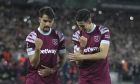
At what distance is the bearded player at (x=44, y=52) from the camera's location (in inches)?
309

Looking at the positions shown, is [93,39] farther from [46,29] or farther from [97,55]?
[46,29]

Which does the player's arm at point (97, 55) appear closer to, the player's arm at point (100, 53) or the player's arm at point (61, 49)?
the player's arm at point (100, 53)

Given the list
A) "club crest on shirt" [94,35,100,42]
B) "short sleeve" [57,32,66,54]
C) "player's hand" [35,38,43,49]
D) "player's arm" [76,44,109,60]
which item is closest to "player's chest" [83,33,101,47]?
"club crest on shirt" [94,35,100,42]

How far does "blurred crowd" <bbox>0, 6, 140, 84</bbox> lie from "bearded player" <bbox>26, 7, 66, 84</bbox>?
9.16m

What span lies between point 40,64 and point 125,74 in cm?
1314

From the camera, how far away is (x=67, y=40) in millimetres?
21844

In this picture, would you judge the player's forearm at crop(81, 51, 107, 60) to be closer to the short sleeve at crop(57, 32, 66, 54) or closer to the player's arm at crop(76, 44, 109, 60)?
the player's arm at crop(76, 44, 109, 60)

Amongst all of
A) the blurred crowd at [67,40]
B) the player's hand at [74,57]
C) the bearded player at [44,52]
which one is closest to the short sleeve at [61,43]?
the bearded player at [44,52]

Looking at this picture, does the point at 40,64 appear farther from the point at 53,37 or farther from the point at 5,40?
the point at 5,40

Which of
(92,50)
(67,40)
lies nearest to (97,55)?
(92,50)

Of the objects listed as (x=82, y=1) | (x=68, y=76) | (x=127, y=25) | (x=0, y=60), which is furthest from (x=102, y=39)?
(x=127, y=25)

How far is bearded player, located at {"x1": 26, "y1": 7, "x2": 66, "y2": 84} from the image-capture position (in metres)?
7.84

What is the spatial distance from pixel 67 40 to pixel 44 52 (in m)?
13.8

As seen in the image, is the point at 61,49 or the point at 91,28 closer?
the point at 91,28
